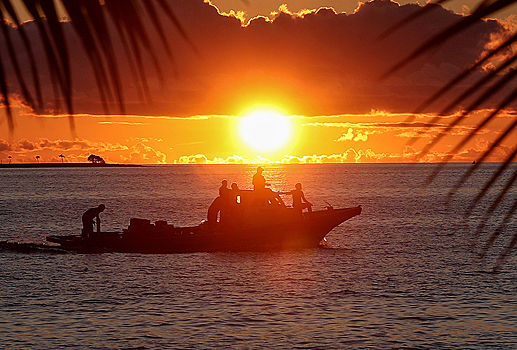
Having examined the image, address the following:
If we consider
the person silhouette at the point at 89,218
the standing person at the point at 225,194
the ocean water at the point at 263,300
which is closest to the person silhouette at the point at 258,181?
the standing person at the point at 225,194

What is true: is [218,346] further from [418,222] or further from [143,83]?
[418,222]

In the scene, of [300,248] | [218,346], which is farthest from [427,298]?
[300,248]

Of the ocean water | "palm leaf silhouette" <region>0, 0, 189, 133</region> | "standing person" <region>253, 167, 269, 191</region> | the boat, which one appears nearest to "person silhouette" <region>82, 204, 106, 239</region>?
the boat

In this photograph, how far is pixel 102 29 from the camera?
3.29 feet

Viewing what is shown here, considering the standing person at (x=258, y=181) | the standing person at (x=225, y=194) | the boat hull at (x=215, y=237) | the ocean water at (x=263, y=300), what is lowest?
the ocean water at (x=263, y=300)

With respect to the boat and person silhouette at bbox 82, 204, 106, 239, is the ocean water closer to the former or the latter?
the boat

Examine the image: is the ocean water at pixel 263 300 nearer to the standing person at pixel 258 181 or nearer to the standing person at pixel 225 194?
the standing person at pixel 225 194

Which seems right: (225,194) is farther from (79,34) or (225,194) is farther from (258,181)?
(79,34)

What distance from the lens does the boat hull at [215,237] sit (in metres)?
31.5

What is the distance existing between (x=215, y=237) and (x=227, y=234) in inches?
25.0

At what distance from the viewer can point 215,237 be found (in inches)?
1240

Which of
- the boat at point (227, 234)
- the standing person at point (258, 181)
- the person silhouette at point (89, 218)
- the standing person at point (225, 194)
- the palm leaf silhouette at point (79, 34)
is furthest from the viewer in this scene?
the person silhouette at point (89, 218)

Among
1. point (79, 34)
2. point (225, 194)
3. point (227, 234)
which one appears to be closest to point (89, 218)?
point (227, 234)

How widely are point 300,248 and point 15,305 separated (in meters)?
16.3
